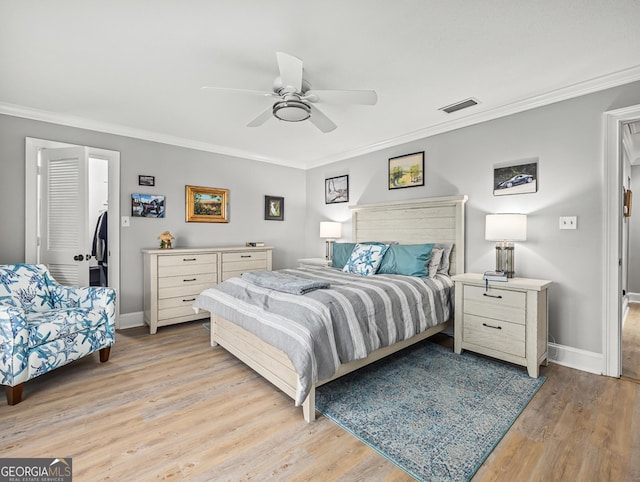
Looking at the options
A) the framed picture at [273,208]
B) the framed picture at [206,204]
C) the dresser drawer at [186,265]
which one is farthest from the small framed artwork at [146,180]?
the framed picture at [273,208]

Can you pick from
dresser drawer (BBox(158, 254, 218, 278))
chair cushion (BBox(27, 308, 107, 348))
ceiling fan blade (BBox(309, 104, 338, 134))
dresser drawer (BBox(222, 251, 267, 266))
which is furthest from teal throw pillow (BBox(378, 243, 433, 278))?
chair cushion (BBox(27, 308, 107, 348))

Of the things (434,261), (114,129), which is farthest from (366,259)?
(114,129)

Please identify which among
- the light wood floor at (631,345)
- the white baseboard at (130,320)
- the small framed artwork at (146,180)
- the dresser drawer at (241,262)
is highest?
the small framed artwork at (146,180)

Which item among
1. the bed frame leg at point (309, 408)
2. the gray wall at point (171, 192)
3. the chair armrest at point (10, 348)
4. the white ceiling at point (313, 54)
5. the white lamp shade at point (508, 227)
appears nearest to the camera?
the white ceiling at point (313, 54)

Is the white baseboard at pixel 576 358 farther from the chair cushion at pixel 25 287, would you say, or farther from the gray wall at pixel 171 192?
the chair cushion at pixel 25 287

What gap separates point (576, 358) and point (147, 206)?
4923mm

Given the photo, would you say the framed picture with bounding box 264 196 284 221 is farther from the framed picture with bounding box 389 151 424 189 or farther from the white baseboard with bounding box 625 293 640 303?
the white baseboard with bounding box 625 293 640 303

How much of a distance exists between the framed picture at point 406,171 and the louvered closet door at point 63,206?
12.0ft

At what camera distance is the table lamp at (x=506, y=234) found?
2795mm

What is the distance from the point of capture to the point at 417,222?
389 centimetres

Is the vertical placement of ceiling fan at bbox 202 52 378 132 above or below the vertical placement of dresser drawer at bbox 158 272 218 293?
above

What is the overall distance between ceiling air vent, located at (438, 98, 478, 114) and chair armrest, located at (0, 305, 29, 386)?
13.3 ft

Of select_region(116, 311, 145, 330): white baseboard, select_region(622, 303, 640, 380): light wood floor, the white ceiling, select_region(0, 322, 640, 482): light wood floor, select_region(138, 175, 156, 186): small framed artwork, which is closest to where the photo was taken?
select_region(0, 322, 640, 482): light wood floor

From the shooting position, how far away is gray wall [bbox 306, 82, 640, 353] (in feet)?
8.66
